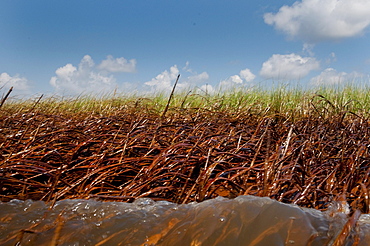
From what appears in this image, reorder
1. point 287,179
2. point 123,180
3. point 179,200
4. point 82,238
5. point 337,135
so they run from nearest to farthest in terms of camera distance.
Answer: point 82,238 < point 287,179 < point 179,200 < point 123,180 < point 337,135

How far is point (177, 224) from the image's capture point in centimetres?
173

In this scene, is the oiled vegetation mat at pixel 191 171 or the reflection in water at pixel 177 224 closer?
the reflection in water at pixel 177 224

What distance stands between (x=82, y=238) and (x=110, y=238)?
0.13 meters

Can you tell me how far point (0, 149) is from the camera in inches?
119

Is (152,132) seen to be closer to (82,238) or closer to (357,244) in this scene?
(82,238)

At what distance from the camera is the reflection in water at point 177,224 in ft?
5.21

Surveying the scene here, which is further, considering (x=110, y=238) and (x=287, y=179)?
(x=287, y=179)

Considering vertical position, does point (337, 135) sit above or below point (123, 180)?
above

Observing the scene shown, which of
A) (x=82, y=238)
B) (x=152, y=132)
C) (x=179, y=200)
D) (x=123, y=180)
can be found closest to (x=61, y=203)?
(x=82, y=238)

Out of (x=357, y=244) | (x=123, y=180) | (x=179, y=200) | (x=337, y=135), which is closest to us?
(x=357, y=244)

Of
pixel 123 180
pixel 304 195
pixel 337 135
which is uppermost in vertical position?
pixel 337 135

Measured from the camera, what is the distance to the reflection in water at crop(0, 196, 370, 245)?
62.6 inches

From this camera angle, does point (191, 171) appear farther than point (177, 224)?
Yes

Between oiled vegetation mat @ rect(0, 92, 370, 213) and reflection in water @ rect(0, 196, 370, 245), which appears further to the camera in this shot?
oiled vegetation mat @ rect(0, 92, 370, 213)
